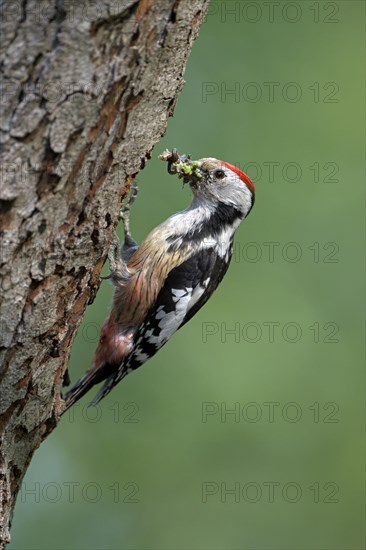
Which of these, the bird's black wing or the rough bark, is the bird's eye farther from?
the rough bark

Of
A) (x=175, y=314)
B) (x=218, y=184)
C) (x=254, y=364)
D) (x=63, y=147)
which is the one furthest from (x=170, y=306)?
(x=254, y=364)

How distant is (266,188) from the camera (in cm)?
787

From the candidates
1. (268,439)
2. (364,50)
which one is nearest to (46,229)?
(268,439)

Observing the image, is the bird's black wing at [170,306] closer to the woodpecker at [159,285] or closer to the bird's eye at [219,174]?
the woodpecker at [159,285]

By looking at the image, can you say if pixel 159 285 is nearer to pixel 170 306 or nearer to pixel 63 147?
pixel 170 306

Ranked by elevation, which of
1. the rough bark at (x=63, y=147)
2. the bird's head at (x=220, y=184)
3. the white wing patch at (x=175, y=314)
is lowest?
the rough bark at (x=63, y=147)

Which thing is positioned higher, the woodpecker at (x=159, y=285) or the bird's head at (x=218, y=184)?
the bird's head at (x=218, y=184)

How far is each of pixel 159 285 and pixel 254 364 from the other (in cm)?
262

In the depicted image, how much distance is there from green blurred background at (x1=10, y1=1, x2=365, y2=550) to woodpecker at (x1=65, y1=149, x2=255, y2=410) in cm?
208

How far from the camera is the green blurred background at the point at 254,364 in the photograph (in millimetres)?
7098

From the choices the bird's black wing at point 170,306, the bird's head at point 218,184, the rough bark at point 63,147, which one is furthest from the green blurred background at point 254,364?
the rough bark at point 63,147

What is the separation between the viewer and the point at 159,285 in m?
4.72

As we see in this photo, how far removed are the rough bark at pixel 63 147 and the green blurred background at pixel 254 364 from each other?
3.92m

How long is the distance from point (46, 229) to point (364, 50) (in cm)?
672
